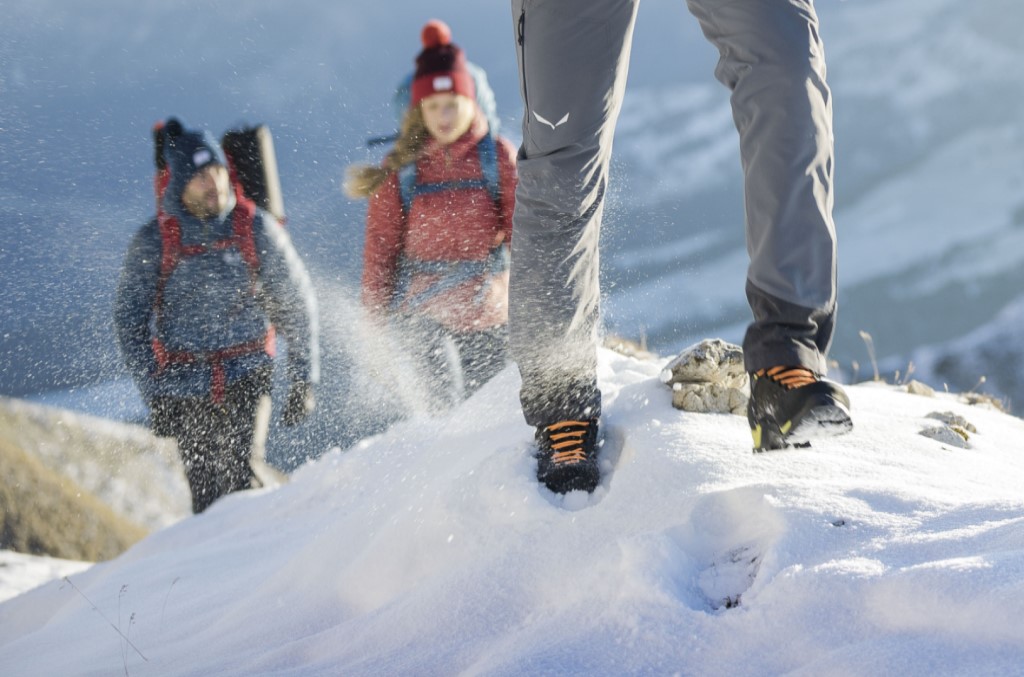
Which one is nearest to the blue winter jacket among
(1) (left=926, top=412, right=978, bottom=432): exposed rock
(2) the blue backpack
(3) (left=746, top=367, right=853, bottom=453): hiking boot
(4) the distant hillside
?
(2) the blue backpack

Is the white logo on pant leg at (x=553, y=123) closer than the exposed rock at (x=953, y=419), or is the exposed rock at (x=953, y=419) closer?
the white logo on pant leg at (x=553, y=123)

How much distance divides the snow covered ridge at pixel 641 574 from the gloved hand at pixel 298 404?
199cm

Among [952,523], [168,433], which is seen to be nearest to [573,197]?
[952,523]

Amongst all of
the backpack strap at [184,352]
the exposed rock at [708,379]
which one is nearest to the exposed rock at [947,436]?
the exposed rock at [708,379]

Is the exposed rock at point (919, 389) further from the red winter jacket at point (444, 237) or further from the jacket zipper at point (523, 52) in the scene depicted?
the jacket zipper at point (523, 52)

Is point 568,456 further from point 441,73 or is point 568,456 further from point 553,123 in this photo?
point 441,73

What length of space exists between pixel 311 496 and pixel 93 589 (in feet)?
2.90

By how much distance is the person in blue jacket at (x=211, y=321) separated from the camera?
185 inches

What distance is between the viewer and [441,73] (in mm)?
4766

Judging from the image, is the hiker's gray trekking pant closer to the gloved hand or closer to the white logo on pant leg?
the white logo on pant leg

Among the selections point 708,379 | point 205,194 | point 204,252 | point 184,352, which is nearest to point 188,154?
point 205,194

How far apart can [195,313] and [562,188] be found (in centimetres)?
351

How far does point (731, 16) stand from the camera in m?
1.71

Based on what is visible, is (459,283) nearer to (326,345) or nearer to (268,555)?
(326,345)
